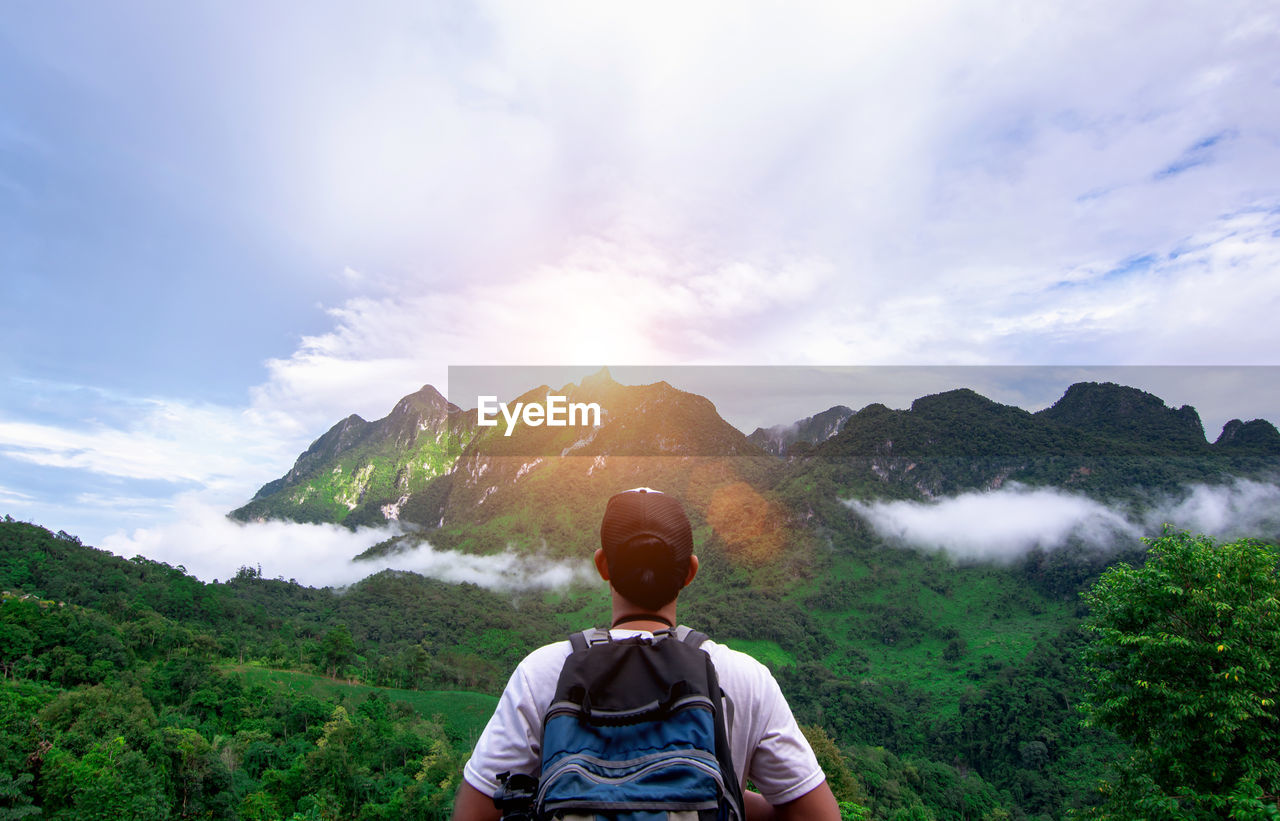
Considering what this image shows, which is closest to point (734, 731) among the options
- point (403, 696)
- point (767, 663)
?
point (403, 696)

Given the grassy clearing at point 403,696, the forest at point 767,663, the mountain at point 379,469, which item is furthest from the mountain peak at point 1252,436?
the mountain at point 379,469

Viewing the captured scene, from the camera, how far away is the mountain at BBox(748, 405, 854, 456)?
116 m

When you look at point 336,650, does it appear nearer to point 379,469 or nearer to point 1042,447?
point 1042,447

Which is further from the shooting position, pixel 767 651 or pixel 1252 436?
pixel 1252 436

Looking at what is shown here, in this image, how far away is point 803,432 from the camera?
121938mm

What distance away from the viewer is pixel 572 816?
1.35 m

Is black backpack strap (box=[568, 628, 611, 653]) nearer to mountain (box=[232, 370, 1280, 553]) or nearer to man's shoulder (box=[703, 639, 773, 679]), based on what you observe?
man's shoulder (box=[703, 639, 773, 679])

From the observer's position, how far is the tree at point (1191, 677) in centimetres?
830

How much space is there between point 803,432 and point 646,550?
411ft

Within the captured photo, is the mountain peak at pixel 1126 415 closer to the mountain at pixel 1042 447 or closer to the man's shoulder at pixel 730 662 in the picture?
the mountain at pixel 1042 447

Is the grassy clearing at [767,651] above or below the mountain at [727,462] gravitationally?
below

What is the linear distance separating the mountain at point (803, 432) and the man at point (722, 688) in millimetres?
114966

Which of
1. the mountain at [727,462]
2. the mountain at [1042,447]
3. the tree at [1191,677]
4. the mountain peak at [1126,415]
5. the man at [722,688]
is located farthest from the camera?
the mountain peak at [1126,415]

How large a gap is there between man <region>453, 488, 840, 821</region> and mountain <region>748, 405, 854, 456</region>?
115 m
